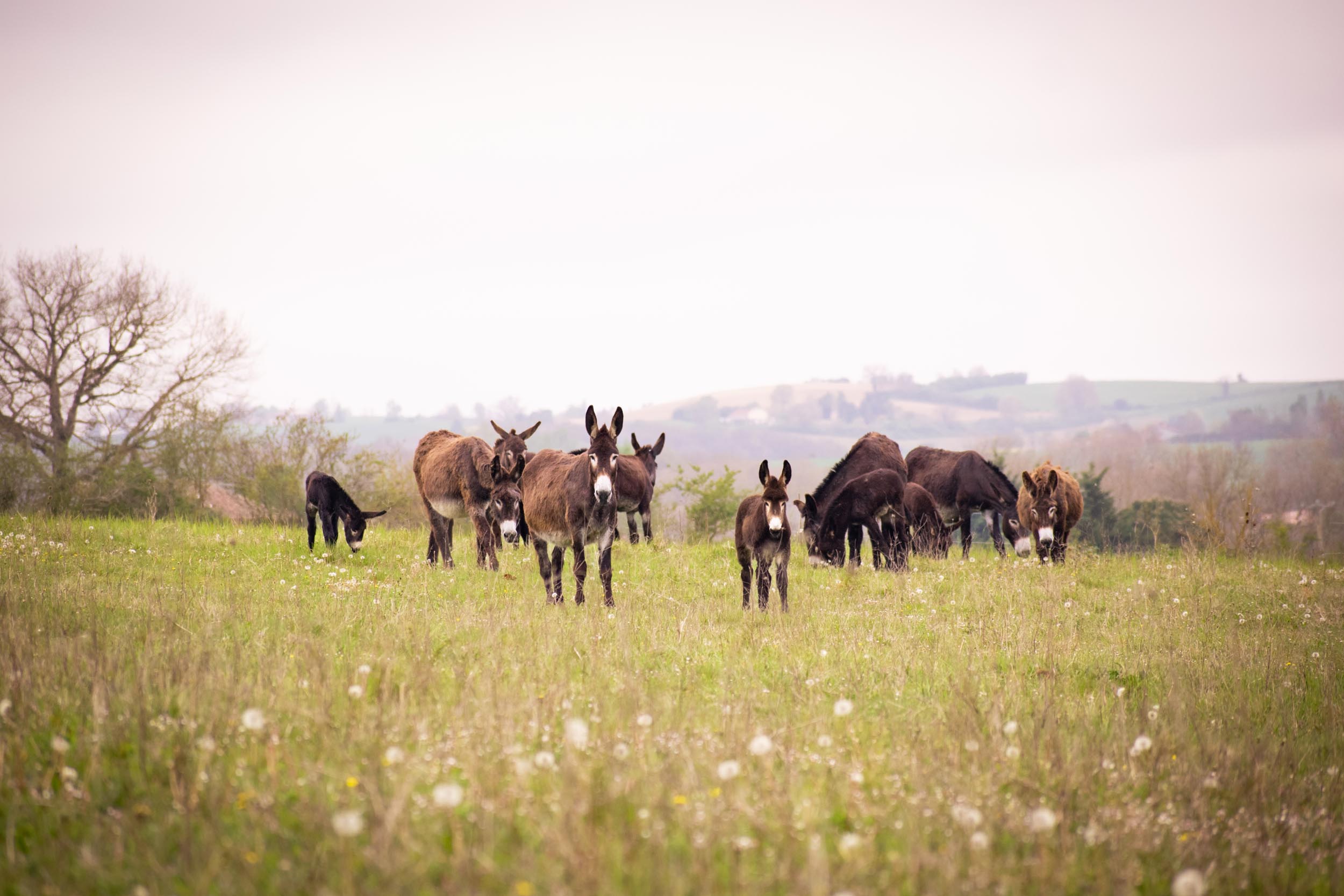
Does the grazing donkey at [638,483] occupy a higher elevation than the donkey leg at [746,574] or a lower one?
higher

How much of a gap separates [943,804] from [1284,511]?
49.1m

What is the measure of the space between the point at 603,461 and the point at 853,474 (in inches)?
307

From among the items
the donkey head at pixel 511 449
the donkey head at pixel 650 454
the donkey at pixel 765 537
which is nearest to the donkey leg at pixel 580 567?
the donkey head at pixel 511 449

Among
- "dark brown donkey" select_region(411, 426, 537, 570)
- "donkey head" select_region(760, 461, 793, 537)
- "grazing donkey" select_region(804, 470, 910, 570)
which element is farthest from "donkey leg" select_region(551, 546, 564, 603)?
"grazing donkey" select_region(804, 470, 910, 570)

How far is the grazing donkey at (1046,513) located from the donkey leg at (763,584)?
7.62 metres

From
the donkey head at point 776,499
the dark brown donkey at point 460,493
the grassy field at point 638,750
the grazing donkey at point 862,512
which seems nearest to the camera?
the grassy field at point 638,750

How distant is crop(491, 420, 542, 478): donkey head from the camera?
11.3 meters

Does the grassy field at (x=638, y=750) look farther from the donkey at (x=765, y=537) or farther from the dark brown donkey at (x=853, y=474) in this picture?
the dark brown donkey at (x=853, y=474)

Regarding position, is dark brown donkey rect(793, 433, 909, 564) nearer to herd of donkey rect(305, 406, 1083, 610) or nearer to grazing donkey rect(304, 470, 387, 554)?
herd of donkey rect(305, 406, 1083, 610)

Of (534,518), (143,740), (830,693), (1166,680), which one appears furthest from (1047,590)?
(143,740)

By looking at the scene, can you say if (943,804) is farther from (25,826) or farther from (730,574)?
(730,574)

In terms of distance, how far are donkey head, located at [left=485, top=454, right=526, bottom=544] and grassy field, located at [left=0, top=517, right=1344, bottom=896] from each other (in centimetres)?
153

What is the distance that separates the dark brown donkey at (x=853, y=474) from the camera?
48.7 feet

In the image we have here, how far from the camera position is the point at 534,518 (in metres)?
11.1
